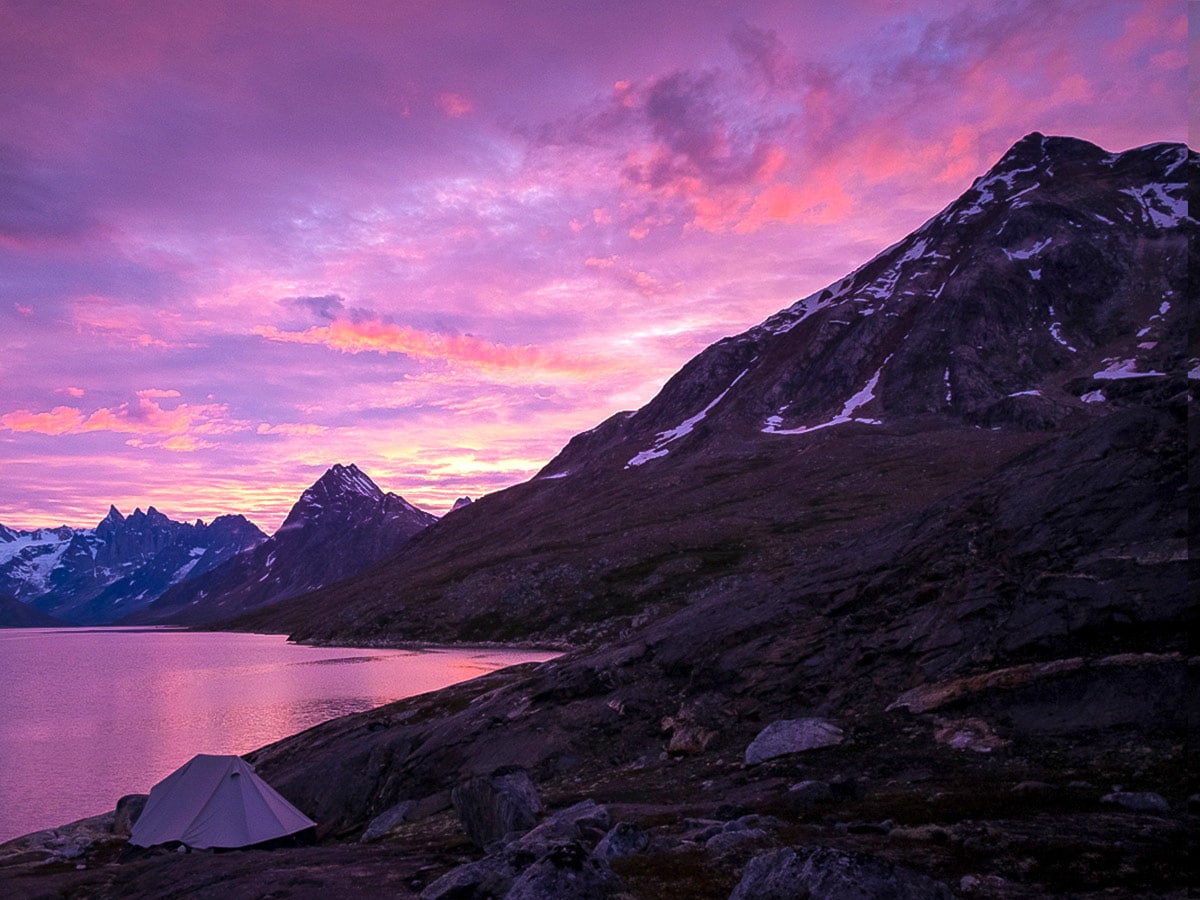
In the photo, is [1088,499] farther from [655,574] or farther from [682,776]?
[655,574]

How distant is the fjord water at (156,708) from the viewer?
52969 millimetres

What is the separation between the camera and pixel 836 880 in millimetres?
11859

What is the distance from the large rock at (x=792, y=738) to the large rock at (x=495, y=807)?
7.25 meters

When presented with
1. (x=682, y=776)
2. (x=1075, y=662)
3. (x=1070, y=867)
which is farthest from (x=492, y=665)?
(x=1070, y=867)

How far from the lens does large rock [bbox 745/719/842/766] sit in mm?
24875

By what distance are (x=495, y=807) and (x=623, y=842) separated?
7329mm

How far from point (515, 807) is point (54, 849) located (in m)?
25.5

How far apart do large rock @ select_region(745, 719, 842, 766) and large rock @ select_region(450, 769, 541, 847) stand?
7.25 m

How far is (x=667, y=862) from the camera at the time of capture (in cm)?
1638

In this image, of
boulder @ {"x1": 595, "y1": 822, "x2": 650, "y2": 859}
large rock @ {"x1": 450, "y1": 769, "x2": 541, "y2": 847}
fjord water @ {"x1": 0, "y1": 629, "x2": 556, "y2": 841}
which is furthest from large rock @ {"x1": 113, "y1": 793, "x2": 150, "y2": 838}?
boulder @ {"x1": 595, "y1": 822, "x2": 650, "y2": 859}

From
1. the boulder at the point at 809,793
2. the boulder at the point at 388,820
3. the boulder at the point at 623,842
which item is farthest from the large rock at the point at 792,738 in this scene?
the boulder at the point at 388,820

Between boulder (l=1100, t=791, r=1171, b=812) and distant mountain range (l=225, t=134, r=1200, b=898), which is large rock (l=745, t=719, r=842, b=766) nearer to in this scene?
distant mountain range (l=225, t=134, r=1200, b=898)

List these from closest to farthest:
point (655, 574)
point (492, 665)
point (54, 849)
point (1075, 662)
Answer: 1. point (1075, 662)
2. point (54, 849)
3. point (492, 665)
4. point (655, 574)

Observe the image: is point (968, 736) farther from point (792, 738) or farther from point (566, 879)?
point (566, 879)
